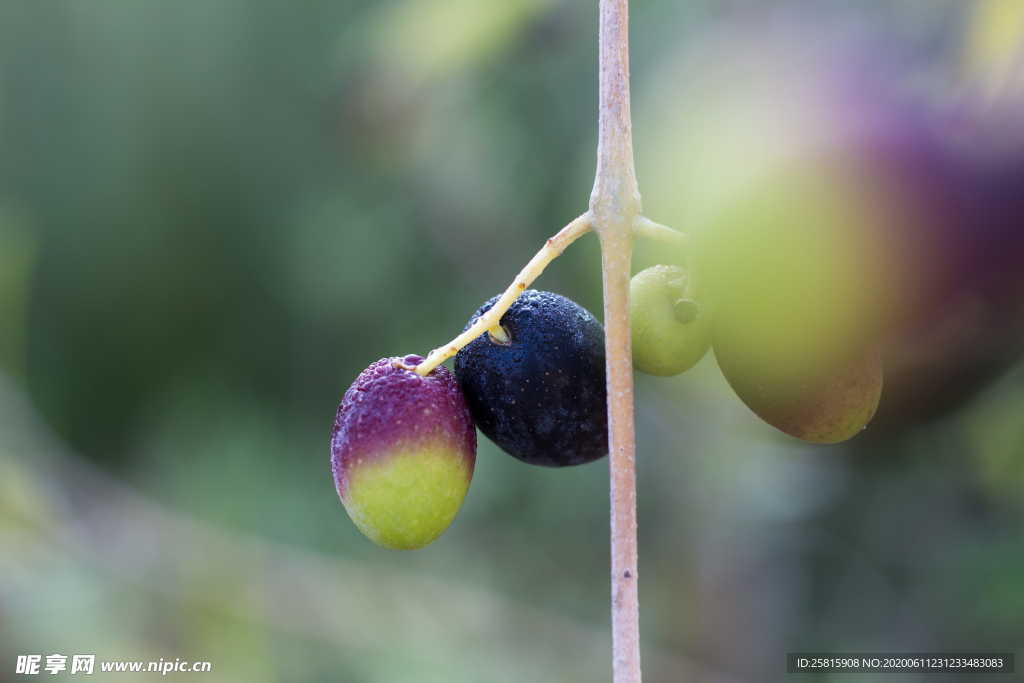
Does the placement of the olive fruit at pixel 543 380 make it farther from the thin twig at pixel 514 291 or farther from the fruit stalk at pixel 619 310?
the fruit stalk at pixel 619 310

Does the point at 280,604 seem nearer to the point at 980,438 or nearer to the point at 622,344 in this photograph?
the point at 980,438

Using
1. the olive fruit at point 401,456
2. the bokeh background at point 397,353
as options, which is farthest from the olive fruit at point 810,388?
the olive fruit at point 401,456

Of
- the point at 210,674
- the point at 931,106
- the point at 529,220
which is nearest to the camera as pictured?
the point at 931,106

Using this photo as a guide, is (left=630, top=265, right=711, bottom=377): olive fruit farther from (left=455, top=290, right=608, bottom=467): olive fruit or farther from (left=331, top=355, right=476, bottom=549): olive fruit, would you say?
(left=331, top=355, right=476, bottom=549): olive fruit

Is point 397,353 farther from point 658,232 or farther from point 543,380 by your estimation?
point 658,232

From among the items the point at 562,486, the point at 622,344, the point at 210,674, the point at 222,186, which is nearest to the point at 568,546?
the point at 562,486

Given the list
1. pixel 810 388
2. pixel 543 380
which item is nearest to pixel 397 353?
pixel 543 380

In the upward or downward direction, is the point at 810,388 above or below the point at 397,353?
below
